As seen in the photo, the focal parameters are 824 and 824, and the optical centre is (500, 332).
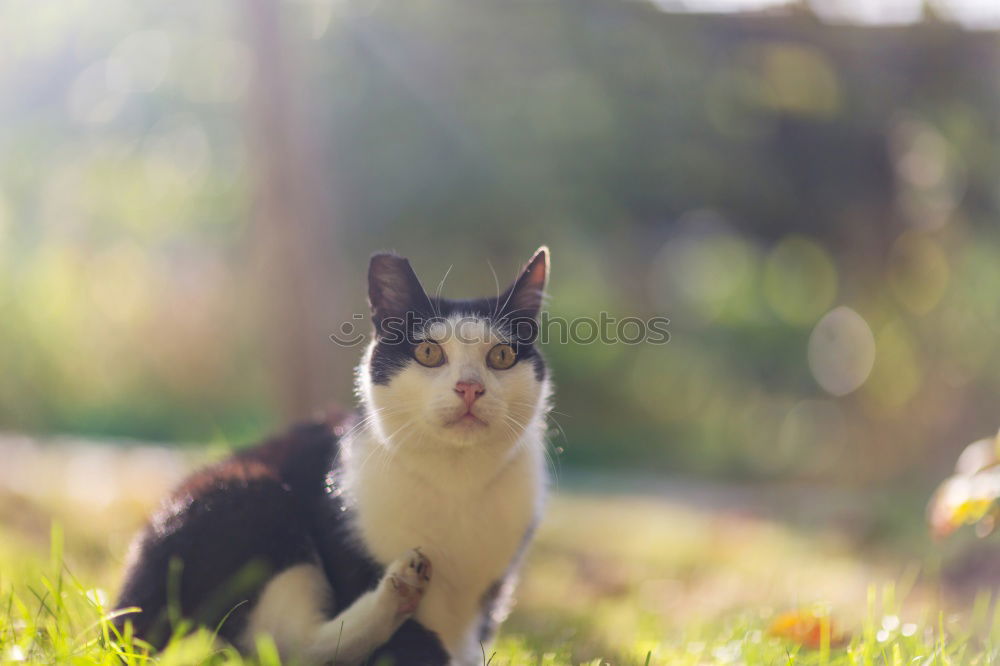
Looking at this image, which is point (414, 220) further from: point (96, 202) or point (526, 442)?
point (526, 442)

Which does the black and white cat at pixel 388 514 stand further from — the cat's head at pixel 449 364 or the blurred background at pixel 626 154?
the blurred background at pixel 626 154

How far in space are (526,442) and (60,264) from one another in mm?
7496

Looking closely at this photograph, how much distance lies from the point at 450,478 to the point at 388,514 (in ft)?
0.59

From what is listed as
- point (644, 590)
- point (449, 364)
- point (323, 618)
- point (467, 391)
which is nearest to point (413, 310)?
point (449, 364)

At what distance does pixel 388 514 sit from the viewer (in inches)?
81.4

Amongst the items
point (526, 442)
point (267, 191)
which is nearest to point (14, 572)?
point (526, 442)

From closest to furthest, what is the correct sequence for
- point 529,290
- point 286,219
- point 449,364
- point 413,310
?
point 449,364 → point 413,310 → point 529,290 → point 286,219

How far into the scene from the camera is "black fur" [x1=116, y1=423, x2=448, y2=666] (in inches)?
76.7

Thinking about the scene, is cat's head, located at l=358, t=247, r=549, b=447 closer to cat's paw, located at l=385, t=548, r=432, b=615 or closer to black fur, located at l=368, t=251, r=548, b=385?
black fur, located at l=368, t=251, r=548, b=385

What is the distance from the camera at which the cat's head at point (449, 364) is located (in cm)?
203

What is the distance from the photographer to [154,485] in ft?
14.6

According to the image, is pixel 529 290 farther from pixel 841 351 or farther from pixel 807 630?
pixel 841 351

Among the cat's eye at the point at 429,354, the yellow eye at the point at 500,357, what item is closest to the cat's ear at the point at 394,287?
the cat's eye at the point at 429,354

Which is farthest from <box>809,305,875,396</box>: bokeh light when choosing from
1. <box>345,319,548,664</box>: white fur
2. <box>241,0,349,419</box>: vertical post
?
<box>345,319,548,664</box>: white fur
